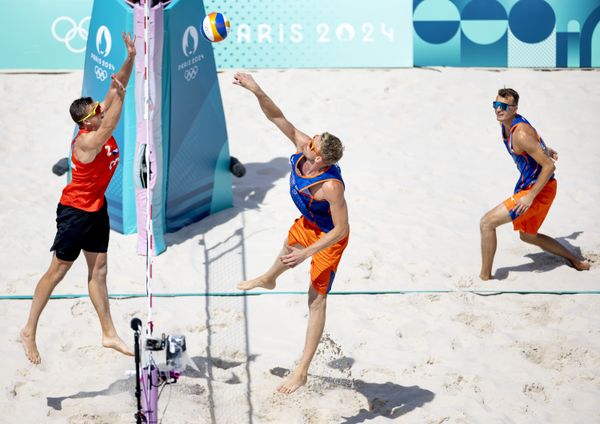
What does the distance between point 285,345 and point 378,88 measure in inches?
190

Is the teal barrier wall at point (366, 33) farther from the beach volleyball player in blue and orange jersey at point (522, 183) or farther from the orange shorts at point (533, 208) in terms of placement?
the orange shorts at point (533, 208)

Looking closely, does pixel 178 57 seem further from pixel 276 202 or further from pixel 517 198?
pixel 517 198

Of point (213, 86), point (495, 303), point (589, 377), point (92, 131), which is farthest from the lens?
point (213, 86)

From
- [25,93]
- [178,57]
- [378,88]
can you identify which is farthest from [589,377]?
[25,93]

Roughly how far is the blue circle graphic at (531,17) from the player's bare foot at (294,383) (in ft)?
21.1

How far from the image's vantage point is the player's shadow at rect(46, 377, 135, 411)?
5.23 metres

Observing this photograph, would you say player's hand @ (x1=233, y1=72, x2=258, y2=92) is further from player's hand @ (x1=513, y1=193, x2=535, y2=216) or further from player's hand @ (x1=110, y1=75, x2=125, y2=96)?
player's hand @ (x1=513, y1=193, x2=535, y2=216)

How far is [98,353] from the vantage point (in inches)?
229

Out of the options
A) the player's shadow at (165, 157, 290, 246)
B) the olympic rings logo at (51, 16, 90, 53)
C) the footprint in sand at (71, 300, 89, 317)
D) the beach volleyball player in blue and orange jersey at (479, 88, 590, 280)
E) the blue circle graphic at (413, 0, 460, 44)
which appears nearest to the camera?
the footprint in sand at (71, 300, 89, 317)

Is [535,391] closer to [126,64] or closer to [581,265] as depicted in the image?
[581,265]

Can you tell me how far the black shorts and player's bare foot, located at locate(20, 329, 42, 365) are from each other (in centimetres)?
49

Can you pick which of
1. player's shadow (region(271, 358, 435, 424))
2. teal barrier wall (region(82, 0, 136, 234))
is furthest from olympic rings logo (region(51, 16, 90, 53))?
player's shadow (region(271, 358, 435, 424))

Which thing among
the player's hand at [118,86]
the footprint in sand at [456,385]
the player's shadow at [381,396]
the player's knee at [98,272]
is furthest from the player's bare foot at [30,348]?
the footprint in sand at [456,385]

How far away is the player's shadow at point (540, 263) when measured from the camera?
7223mm
